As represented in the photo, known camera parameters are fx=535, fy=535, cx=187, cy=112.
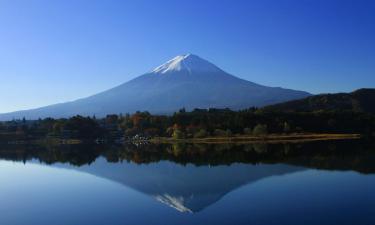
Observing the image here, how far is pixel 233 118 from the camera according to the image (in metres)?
56.2

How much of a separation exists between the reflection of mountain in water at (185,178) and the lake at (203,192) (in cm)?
3

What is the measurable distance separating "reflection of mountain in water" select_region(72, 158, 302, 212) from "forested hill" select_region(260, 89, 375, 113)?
53.8 m

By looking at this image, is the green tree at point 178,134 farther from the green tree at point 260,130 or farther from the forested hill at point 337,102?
the forested hill at point 337,102

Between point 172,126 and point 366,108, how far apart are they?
31563mm

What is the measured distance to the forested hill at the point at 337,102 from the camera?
261 feet

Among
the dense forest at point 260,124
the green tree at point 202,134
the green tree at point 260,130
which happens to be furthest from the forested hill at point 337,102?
the green tree at point 260,130

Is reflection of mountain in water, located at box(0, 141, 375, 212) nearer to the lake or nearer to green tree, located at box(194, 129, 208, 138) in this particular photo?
the lake

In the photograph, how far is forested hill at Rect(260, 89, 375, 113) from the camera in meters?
79.5

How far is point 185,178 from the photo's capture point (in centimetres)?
2177

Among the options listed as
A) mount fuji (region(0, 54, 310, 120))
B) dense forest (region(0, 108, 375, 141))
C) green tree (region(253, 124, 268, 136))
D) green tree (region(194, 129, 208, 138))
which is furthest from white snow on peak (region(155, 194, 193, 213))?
mount fuji (region(0, 54, 310, 120))

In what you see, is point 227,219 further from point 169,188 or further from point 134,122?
point 134,122

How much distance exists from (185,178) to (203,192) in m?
4.32

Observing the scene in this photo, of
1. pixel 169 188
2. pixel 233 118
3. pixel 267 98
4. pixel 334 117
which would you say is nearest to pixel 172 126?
pixel 233 118

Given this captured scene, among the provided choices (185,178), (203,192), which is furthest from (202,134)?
(203,192)
